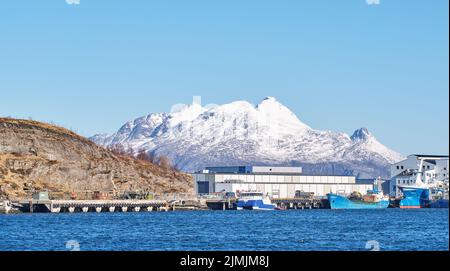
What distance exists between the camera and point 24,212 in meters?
188

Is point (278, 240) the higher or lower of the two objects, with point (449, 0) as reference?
lower

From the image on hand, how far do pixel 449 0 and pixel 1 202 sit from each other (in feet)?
594
